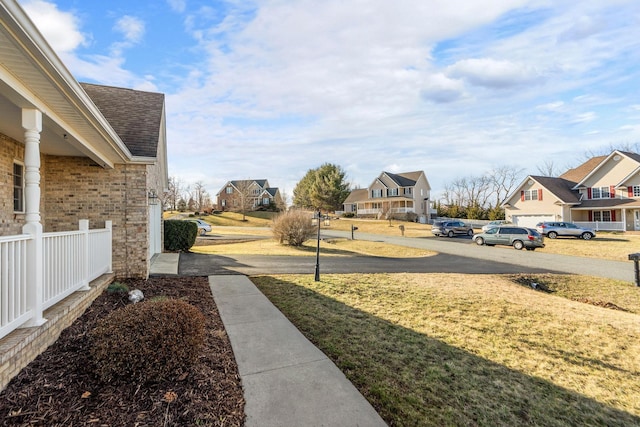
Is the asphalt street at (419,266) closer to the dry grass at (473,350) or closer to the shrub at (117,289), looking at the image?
the dry grass at (473,350)

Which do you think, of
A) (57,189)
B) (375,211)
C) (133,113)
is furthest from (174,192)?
(57,189)

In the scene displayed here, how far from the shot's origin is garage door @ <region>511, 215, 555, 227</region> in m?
32.8

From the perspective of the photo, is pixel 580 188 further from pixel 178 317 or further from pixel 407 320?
pixel 178 317

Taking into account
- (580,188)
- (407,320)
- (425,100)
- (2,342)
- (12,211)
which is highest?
(425,100)

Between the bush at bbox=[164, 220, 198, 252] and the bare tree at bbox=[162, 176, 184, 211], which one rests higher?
the bare tree at bbox=[162, 176, 184, 211]

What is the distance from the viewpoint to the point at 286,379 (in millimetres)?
3354

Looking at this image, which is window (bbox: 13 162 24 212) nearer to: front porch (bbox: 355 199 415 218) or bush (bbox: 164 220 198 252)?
bush (bbox: 164 220 198 252)

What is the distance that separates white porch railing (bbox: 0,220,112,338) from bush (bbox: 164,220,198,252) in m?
8.71

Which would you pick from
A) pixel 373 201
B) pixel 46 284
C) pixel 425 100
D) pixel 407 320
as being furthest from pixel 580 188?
pixel 46 284

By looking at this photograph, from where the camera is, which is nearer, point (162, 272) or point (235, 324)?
point (235, 324)

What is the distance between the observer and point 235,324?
5020mm

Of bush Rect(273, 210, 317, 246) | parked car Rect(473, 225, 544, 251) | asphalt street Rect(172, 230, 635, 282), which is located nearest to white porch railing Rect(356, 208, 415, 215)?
parked car Rect(473, 225, 544, 251)

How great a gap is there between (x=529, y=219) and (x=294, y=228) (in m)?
29.6

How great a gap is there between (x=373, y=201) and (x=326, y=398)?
4860cm
